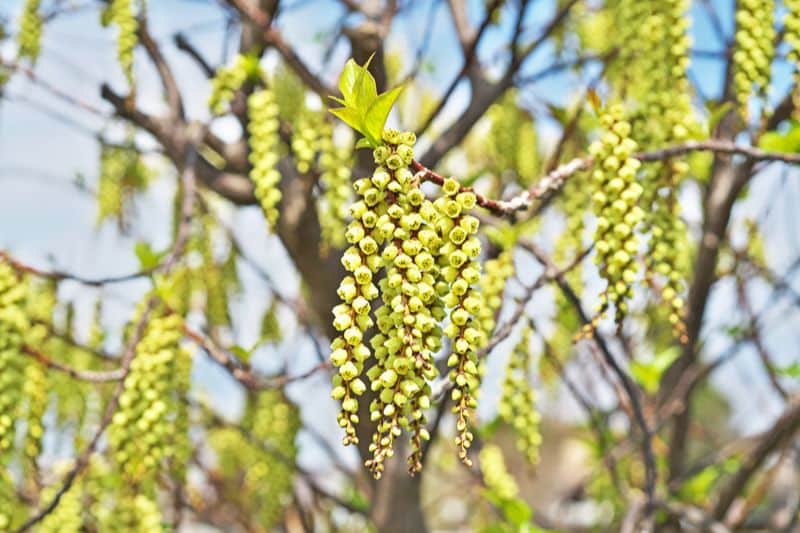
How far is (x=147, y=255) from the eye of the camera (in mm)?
2248

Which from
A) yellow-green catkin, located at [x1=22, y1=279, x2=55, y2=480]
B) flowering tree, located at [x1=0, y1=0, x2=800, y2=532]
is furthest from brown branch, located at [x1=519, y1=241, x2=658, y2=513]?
yellow-green catkin, located at [x1=22, y1=279, x2=55, y2=480]

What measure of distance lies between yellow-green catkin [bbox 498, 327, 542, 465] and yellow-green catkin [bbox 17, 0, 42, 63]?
60.0 inches

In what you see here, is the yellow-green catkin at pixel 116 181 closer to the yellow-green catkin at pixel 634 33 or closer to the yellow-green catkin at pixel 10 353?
the yellow-green catkin at pixel 10 353

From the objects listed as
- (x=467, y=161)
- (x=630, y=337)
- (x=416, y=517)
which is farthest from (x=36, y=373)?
(x=467, y=161)

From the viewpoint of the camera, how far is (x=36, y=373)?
2.26 metres

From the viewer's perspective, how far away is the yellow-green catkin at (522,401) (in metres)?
1.82

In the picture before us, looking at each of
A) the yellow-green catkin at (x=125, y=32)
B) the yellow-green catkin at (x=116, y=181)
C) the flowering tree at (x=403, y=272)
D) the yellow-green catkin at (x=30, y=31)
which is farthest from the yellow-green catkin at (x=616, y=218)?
the yellow-green catkin at (x=116, y=181)

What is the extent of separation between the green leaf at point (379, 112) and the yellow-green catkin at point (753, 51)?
0.79 metres

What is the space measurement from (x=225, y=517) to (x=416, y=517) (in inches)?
68.6

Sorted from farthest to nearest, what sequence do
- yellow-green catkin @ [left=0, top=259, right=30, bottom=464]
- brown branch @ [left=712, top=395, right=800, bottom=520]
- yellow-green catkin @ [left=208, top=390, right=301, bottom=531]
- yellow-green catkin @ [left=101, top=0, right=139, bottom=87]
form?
yellow-green catkin @ [left=208, top=390, right=301, bottom=531] < brown branch @ [left=712, top=395, right=800, bottom=520] < yellow-green catkin @ [left=101, top=0, right=139, bottom=87] < yellow-green catkin @ [left=0, top=259, right=30, bottom=464]

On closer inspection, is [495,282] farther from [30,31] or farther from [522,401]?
[30,31]

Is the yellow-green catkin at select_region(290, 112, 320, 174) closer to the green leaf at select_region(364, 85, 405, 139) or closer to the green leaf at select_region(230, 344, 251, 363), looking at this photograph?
the green leaf at select_region(230, 344, 251, 363)

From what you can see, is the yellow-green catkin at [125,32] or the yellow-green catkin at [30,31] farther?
the yellow-green catkin at [30,31]

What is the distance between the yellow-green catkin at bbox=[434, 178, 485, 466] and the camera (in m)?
0.95
